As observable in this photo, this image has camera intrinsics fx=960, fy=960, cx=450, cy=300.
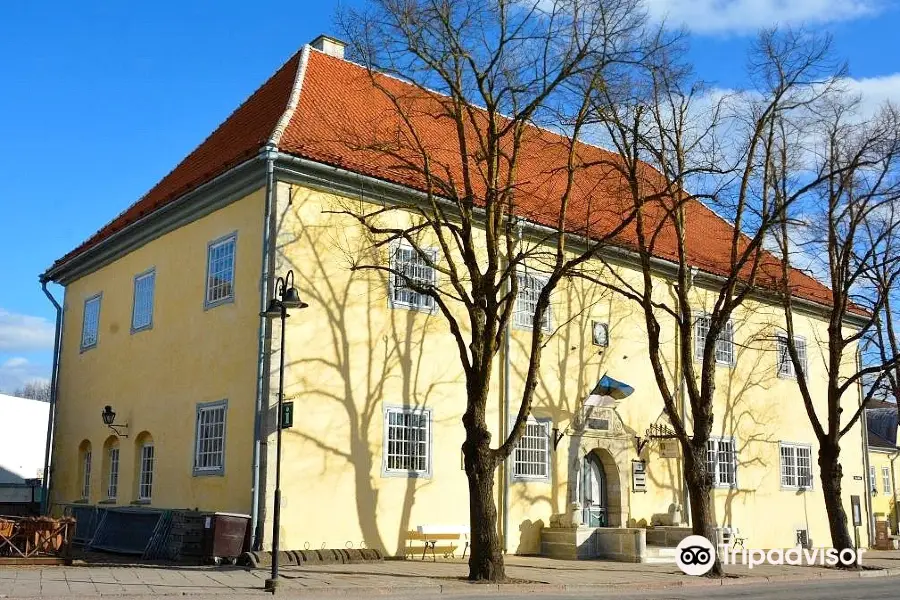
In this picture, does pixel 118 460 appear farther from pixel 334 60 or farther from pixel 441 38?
pixel 441 38

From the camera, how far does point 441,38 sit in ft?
53.7

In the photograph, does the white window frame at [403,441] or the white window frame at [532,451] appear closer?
the white window frame at [403,441]

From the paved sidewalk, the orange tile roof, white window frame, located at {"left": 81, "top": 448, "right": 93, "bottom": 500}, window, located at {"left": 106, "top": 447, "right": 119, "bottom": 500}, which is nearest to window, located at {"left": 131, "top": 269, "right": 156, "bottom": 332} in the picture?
the orange tile roof

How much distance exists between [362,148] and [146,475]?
30.7ft

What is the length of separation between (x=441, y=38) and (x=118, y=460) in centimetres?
1302

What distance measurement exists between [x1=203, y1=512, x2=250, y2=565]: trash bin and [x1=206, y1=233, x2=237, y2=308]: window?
15.1ft

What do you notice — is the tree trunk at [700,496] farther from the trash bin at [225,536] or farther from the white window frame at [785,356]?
the white window frame at [785,356]

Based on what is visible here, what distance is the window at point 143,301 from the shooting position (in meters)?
22.4

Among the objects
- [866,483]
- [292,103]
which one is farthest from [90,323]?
[866,483]

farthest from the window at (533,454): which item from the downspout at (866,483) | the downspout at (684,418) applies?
the downspout at (866,483)

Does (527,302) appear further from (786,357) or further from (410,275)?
(786,357)

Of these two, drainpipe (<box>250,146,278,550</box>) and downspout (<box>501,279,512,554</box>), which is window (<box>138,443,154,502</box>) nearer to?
drainpipe (<box>250,146,278,550</box>)

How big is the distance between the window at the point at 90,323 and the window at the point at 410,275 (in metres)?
9.70

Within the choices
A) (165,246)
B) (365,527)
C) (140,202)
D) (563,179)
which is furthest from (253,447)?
(563,179)
